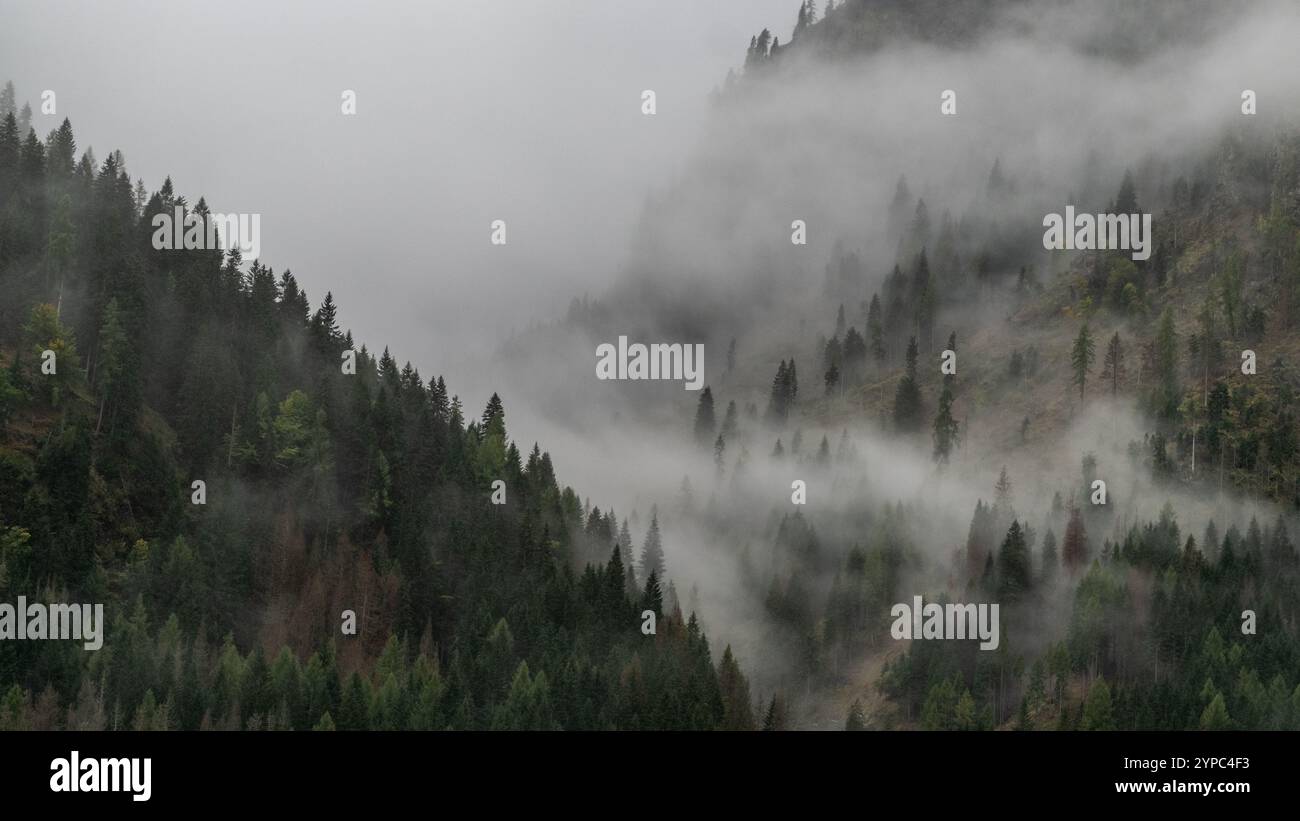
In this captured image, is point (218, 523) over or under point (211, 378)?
under

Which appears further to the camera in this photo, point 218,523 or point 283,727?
point 218,523

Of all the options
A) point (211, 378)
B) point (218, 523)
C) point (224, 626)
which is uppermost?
point (211, 378)

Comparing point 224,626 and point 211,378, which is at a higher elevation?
point 211,378

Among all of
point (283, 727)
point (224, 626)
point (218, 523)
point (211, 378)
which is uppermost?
point (211, 378)

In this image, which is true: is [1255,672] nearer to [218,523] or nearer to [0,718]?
[218,523]
